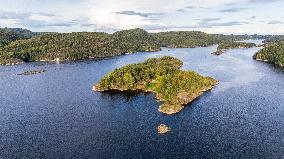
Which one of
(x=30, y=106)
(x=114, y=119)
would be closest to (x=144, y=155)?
(x=114, y=119)

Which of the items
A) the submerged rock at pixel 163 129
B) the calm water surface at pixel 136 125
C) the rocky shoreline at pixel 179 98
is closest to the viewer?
the calm water surface at pixel 136 125

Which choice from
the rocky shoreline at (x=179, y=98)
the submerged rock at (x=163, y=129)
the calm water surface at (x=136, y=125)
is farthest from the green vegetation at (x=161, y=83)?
the submerged rock at (x=163, y=129)

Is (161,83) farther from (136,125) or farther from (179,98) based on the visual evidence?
(136,125)

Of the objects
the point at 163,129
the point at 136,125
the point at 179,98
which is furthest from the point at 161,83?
the point at 163,129

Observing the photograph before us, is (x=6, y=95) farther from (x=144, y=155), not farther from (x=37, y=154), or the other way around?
(x=144, y=155)

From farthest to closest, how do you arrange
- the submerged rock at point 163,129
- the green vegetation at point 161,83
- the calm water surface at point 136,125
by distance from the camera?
the green vegetation at point 161,83 < the submerged rock at point 163,129 < the calm water surface at point 136,125

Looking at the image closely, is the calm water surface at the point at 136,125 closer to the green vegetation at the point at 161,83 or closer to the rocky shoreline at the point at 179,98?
the rocky shoreline at the point at 179,98

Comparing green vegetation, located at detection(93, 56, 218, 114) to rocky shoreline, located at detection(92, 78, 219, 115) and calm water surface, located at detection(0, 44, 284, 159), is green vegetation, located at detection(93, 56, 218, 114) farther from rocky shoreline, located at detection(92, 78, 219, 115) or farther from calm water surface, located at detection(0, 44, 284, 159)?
calm water surface, located at detection(0, 44, 284, 159)
